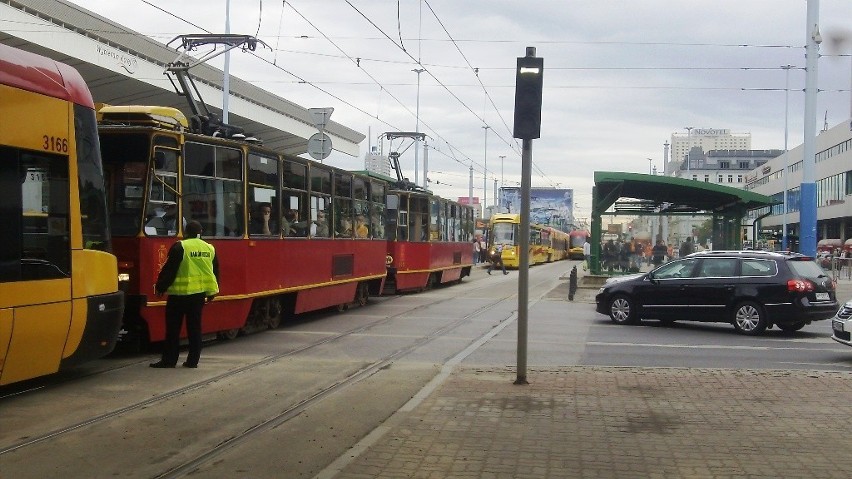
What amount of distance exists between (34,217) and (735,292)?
12.2m

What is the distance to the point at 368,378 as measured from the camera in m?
10.7

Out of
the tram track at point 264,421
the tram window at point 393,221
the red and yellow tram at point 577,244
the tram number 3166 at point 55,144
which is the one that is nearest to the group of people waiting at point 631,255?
the tram window at point 393,221

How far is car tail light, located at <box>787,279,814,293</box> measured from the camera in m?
16.0

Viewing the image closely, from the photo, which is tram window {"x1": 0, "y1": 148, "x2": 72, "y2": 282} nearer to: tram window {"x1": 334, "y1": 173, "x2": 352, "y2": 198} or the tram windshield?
tram window {"x1": 334, "y1": 173, "x2": 352, "y2": 198}

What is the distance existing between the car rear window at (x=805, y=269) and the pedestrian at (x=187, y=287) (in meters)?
10.3

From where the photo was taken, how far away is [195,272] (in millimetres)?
10773

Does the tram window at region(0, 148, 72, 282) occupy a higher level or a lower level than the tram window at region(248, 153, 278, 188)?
lower

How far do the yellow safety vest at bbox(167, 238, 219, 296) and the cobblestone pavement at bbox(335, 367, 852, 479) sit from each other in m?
3.04

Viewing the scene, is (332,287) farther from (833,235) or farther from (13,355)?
(833,235)

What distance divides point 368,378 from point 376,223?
11206 millimetres

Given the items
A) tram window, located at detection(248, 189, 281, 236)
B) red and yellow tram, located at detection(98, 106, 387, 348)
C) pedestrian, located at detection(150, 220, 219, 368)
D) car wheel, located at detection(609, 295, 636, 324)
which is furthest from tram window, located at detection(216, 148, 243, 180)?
car wheel, located at detection(609, 295, 636, 324)

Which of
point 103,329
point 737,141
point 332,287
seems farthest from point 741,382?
point 737,141

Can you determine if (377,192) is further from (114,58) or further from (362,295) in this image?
(114,58)

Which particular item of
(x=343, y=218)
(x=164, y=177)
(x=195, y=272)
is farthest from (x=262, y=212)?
(x=343, y=218)
